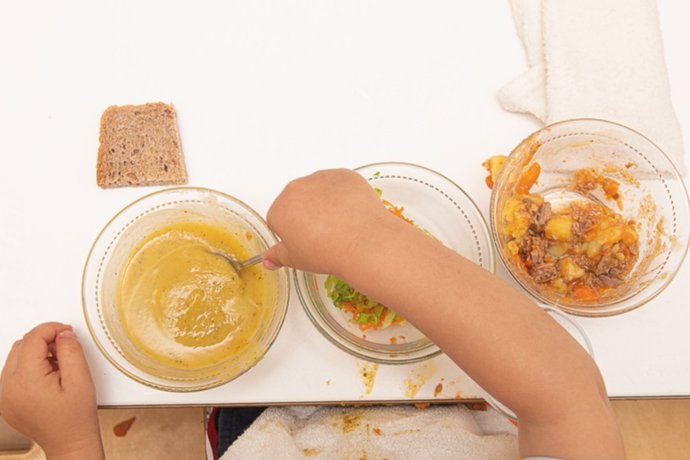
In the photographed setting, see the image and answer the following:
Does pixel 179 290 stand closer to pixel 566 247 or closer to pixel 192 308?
pixel 192 308

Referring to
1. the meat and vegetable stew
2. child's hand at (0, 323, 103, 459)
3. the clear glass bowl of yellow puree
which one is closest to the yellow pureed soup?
the clear glass bowl of yellow puree

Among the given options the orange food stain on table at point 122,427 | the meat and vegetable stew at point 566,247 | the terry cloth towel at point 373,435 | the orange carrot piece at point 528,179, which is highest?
the orange carrot piece at point 528,179

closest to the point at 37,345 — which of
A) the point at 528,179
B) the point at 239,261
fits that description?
the point at 239,261

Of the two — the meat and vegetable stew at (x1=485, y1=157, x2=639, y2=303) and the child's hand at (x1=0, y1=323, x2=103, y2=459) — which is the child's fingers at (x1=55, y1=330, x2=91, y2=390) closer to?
the child's hand at (x1=0, y1=323, x2=103, y2=459)

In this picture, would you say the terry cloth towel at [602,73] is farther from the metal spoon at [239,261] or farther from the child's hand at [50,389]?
the child's hand at [50,389]

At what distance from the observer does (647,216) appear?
92cm

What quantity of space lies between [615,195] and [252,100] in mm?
699

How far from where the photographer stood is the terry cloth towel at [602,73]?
0.93 metres

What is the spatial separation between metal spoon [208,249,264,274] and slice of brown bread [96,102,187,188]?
16cm

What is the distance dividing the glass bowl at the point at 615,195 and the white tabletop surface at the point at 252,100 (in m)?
0.07

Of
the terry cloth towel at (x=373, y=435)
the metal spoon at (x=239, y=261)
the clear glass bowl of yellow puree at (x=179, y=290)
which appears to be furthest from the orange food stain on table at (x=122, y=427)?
the metal spoon at (x=239, y=261)

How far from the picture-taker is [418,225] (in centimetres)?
93

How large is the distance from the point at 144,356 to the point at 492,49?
2.76 ft

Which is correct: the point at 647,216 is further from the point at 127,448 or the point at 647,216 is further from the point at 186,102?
the point at 127,448
